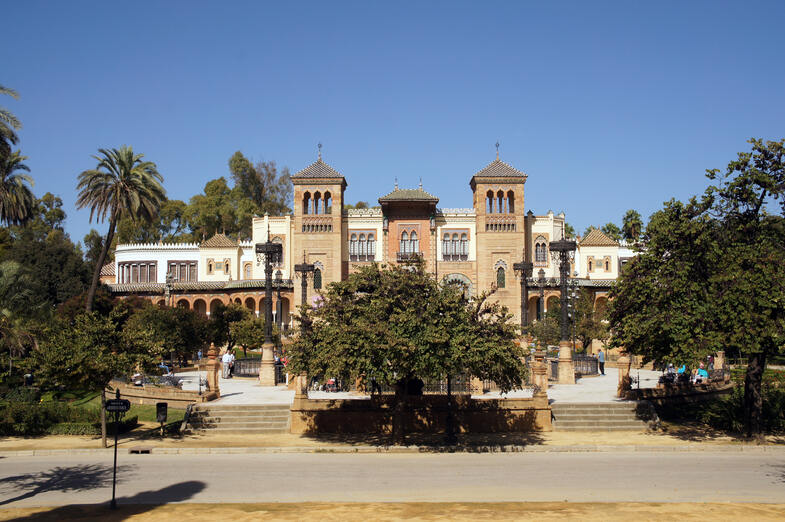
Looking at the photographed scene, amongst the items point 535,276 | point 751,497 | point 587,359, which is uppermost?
point 535,276

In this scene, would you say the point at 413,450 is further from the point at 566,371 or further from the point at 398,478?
the point at 566,371

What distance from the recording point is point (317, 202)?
212 feet

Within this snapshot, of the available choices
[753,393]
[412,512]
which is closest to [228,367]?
[412,512]

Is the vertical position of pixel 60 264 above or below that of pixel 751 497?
above

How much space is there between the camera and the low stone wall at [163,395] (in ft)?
83.1

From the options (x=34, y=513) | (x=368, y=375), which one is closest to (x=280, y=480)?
(x=368, y=375)

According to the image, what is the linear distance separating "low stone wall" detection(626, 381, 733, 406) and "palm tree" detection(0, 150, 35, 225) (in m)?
36.8

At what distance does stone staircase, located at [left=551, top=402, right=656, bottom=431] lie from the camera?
894 inches

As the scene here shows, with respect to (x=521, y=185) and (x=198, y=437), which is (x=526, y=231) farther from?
(x=198, y=437)

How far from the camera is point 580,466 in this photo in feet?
57.0

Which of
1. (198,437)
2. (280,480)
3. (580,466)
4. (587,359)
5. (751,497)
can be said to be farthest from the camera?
(587,359)

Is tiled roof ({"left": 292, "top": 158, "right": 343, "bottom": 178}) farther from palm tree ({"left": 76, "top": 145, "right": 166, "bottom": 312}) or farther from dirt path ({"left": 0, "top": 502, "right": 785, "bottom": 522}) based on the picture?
dirt path ({"left": 0, "top": 502, "right": 785, "bottom": 522})

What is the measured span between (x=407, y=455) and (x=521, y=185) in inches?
1889

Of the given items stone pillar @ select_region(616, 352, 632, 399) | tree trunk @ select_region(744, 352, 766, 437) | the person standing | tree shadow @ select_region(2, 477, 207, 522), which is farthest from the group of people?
tree trunk @ select_region(744, 352, 766, 437)
